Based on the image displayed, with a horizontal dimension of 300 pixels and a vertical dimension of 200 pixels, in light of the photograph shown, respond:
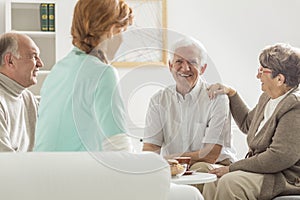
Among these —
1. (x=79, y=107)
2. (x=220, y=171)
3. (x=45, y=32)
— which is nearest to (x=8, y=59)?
(x=79, y=107)

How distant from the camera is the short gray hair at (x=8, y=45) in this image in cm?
277

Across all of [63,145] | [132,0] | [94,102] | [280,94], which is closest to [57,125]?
[63,145]

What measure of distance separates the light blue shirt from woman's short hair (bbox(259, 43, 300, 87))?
147 cm

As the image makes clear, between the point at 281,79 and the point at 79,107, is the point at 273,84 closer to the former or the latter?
the point at 281,79

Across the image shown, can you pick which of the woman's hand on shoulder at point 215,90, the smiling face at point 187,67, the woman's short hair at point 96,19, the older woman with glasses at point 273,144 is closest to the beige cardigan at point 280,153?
the older woman with glasses at point 273,144

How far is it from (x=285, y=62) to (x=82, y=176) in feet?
6.23

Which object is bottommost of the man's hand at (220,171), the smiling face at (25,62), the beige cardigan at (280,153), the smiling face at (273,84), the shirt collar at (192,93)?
the man's hand at (220,171)

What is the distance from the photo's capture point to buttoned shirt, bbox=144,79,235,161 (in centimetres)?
337

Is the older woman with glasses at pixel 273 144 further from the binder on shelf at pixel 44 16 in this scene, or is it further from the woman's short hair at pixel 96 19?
the binder on shelf at pixel 44 16

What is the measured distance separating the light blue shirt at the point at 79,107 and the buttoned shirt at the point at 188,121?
4.34ft

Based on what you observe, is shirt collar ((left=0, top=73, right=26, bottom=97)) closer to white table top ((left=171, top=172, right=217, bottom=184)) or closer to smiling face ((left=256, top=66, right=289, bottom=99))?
white table top ((left=171, top=172, right=217, bottom=184))

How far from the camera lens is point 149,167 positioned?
5.25 ft

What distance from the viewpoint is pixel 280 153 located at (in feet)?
9.77

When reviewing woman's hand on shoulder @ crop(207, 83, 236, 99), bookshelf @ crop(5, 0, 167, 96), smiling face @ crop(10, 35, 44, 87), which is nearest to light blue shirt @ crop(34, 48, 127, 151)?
smiling face @ crop(10, 35, 44, 87)
